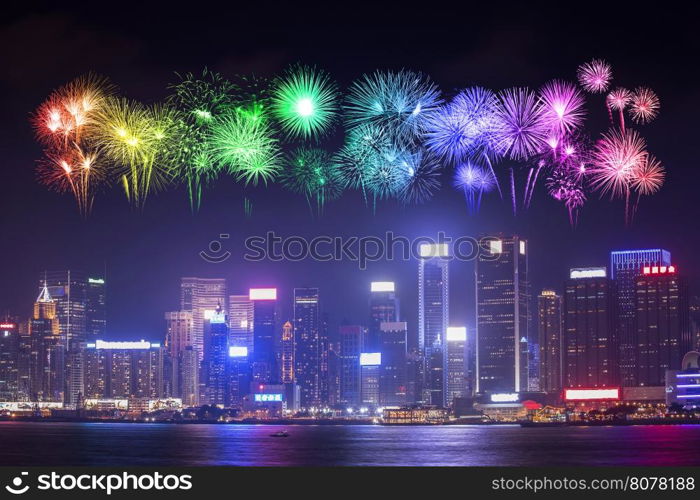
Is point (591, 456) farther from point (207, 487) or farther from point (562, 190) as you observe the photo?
point (207, 487)

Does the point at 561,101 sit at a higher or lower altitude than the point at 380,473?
higher

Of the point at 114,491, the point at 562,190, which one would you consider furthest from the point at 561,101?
the point at 114,491

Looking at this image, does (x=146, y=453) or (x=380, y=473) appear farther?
(x=146, y=453)

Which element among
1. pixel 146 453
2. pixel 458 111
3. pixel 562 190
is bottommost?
pixel 146 453

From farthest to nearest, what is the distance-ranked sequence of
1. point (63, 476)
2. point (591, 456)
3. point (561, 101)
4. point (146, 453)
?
point (146, 453), point (591, 456), point (561, 101), point (63, 476)

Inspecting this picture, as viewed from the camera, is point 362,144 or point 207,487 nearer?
point 207,487

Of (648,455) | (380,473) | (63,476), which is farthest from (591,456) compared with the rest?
(63,476)

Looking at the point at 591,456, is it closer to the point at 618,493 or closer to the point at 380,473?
the point at 380,473

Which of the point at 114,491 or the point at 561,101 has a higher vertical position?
the point at 561,101

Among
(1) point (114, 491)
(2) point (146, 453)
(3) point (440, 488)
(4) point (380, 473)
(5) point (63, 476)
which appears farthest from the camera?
(2) point (146, 453)
